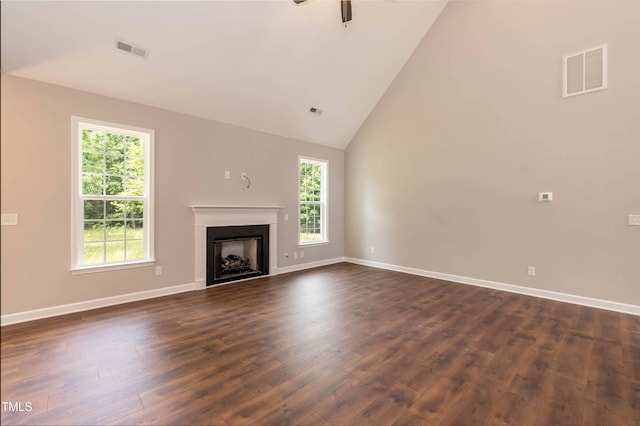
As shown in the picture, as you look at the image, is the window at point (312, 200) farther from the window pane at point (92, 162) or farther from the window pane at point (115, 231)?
the window pane at point (92, 162)

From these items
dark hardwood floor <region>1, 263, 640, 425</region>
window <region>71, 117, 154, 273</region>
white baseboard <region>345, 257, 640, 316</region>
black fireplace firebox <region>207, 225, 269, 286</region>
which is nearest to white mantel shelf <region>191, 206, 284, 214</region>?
black fireplace firebox <region>207, 225, 269, 286</region>

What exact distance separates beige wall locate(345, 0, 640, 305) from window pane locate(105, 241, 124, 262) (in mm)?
4314

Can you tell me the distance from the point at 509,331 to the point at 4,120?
3.72 m

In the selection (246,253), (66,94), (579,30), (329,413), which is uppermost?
(579,30)

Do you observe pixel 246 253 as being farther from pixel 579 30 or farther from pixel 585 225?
pixel 579 30

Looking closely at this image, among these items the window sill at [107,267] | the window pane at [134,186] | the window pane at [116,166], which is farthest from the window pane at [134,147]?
the window sill at [107,267]

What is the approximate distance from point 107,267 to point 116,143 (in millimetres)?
1511

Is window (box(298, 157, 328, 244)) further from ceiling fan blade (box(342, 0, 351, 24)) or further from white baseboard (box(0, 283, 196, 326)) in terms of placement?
ceiling fan blade (box(342, 0, 351, 24))

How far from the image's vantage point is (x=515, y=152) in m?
4.17

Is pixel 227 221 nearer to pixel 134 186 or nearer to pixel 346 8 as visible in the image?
pixel 134 186

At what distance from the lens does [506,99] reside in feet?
13.9

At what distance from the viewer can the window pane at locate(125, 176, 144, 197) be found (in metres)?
3.71

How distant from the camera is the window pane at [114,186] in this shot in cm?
346

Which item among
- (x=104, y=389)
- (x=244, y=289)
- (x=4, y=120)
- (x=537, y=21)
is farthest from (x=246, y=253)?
(x=537, y=21)
